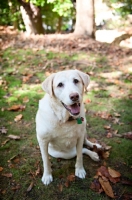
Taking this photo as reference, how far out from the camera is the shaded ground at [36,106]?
299 centimetres

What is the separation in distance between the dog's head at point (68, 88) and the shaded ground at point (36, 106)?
1.22 m

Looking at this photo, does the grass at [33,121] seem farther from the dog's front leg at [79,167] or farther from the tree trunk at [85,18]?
the tree trunk at [85,18]

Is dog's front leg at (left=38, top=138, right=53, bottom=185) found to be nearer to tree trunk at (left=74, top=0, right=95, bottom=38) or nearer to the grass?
the grass

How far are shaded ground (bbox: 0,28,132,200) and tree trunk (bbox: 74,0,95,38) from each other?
22.6 inches

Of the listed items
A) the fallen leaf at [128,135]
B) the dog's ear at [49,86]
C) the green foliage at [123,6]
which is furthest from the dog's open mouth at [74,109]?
the green foliage at [123,6]

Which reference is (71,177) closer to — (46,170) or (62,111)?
(46,170)

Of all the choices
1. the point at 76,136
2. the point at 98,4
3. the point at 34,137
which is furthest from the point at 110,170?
the point at 98,4

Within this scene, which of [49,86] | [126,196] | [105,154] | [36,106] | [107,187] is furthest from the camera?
[36,106]

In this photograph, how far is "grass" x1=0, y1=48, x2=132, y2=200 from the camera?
2963 mm

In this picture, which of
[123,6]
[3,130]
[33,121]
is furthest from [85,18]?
[3,130]

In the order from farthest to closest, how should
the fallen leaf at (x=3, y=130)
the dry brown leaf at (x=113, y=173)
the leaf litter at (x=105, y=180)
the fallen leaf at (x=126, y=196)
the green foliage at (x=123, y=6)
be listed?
the green foliage at (x=123, y=6), the fallen leaf at (x=3, y=130), the dry brown leaf at (x=113, y=173), the leaf litter at (x=105, y=180), the fallen leaf at (x=126, y=196)

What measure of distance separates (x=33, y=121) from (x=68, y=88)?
2.03m

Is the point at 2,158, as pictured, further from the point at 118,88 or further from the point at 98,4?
the point at 98,4

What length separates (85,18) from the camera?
27.5ft
